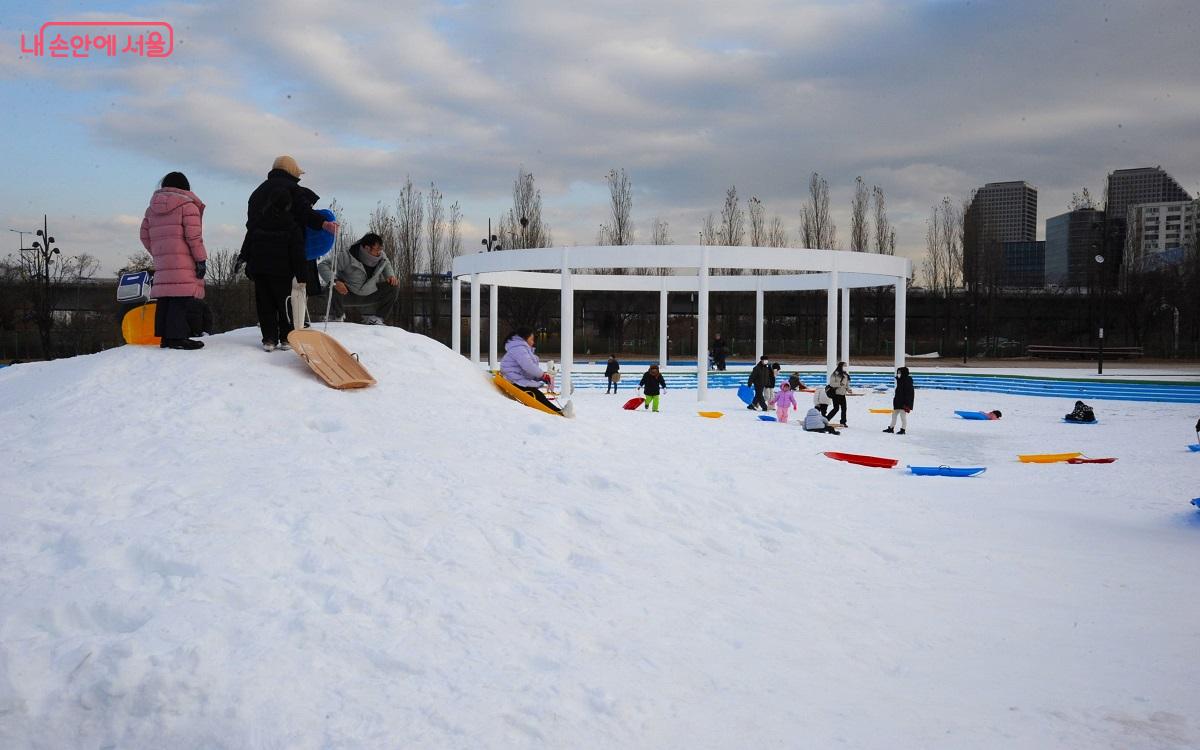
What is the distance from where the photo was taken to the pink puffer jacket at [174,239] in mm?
6812

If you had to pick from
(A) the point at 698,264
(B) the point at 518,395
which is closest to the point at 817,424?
(A) the point at 698,264

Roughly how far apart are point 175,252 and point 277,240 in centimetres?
84

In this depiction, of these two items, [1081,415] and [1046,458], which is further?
[1081,415]

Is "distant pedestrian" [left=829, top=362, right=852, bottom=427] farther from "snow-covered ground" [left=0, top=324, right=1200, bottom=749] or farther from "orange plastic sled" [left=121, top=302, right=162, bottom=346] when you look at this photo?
"orange plastic sled" [left=121, top=302, right=162, bottom=346]

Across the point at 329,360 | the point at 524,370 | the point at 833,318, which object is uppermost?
the point at 833,318

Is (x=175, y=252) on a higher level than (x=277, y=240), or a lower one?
lower

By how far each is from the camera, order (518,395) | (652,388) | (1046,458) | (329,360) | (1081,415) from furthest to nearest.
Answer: (652,388)
(1081,415)
(1046,458)
(518,395)
(329,360)

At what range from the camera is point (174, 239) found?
22.4 feet

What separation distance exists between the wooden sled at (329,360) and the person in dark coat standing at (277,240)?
0.29m

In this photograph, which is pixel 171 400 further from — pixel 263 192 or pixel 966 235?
pixel 966 235

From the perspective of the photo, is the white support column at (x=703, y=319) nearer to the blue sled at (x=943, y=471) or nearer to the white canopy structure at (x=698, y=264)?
the white canopy structure at (x=698, y=264)

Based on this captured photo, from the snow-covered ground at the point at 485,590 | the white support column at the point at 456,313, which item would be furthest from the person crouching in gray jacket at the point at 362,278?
the white support column at the point at 456,313

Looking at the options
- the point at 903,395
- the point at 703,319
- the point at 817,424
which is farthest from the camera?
the point at 703,319

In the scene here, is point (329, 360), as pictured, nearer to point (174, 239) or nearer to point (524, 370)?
point (174, 239)
